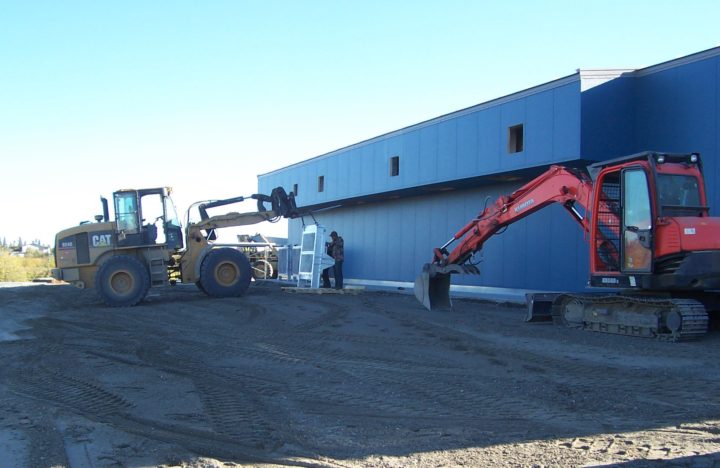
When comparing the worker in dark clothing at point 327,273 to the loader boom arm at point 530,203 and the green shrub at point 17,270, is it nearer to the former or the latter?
the loader boom arm at point 530,203

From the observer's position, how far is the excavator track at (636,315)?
29.4 feet

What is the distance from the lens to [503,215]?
12773mm

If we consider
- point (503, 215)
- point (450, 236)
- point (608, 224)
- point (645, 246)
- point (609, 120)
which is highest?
point (609, 120)

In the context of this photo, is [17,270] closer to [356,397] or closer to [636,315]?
[636,315]

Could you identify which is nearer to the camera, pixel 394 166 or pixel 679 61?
pixel 679 61

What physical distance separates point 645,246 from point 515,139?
7032 mm

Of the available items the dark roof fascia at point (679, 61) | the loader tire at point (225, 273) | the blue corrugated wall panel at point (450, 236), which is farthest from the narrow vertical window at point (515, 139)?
the loader tire at point (225, 273)

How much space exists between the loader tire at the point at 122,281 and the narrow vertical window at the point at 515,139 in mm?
10032

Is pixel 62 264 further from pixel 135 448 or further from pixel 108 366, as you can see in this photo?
pixel 135 448

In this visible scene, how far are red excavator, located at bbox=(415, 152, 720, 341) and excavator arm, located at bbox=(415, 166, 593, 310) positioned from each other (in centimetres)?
3

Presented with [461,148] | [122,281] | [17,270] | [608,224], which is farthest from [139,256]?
[17,270]

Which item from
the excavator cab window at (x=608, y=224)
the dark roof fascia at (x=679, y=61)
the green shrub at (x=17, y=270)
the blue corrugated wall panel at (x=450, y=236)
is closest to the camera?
the excavator cab window at (x=608, y=224)

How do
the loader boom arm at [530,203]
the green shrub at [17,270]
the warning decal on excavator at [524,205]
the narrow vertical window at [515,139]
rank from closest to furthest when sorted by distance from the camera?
the loader boom arm at [530,203] < the warning decal on excavator at [524,205] < the narrow vertical window at [515,139] < the green shrub at [17,270]

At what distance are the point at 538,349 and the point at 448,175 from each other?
9875mm
